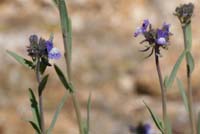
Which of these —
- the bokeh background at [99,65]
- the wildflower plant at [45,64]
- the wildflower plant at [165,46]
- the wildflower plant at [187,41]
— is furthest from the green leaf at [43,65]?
the bokeh background at [99,65]

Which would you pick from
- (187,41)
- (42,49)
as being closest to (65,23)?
(42,49)

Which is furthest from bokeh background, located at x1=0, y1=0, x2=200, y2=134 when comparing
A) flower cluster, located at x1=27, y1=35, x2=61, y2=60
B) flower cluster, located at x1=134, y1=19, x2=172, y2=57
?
flower cluster, located at x1=27, y1=35, x2=61, y2=60

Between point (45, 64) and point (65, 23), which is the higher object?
point (65, 23)

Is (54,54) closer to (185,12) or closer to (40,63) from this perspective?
(40,63)

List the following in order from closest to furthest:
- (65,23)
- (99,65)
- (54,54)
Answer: (54,54), (65,23), (99,65)

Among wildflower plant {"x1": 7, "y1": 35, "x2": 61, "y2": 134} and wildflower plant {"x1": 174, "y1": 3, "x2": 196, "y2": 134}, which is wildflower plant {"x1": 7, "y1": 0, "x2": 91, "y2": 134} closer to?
wildflower plant {"x1": 7, "y1": 35, "x2": 61, "y2": 134}

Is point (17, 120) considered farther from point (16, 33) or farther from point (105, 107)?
point (16, 33)

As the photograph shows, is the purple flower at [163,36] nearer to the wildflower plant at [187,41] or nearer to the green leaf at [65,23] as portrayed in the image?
the wildflower plant at [187,41]
